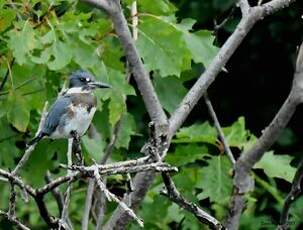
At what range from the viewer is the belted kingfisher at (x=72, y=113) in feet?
13.0

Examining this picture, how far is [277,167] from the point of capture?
192 inches

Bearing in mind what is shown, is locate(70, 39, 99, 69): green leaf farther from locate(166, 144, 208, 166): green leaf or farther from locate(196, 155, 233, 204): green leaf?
locate(196, 155, 233, 204): green leaf

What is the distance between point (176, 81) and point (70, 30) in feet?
2.31

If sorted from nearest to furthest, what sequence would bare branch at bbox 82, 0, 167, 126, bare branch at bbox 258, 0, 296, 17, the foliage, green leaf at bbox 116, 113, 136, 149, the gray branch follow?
bare branch at bbox 82, 0, 167, 126
the gray branch
bare branch at bbox 258, 0, 296, 17
the foliage
green leaf at bbox 116, 113, 136, 149

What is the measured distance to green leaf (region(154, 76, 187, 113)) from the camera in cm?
471

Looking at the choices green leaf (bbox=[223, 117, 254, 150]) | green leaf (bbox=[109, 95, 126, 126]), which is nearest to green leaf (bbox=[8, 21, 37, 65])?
green leaf (bbox=[109, 95, 126, 126])

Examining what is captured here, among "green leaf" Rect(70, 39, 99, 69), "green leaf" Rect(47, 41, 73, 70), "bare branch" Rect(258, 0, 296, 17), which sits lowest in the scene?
"green leaf" Rect(70, 39, 99, 69)

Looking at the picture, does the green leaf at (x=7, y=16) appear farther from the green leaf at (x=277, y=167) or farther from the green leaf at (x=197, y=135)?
the green leaf at (x=277, y=167)

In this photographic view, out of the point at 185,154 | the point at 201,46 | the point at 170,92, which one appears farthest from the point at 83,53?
the point at 185,154

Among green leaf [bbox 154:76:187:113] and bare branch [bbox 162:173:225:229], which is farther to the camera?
green leaf [bbox 154:76:187:113]

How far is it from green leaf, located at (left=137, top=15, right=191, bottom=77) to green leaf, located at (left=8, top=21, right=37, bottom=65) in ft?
1.47

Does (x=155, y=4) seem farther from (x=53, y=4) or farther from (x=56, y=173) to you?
(x=56, y=173)

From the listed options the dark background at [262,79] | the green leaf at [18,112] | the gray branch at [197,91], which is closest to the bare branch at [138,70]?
the gray branch at [197,91]

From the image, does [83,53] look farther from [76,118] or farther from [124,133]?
[124,133]
